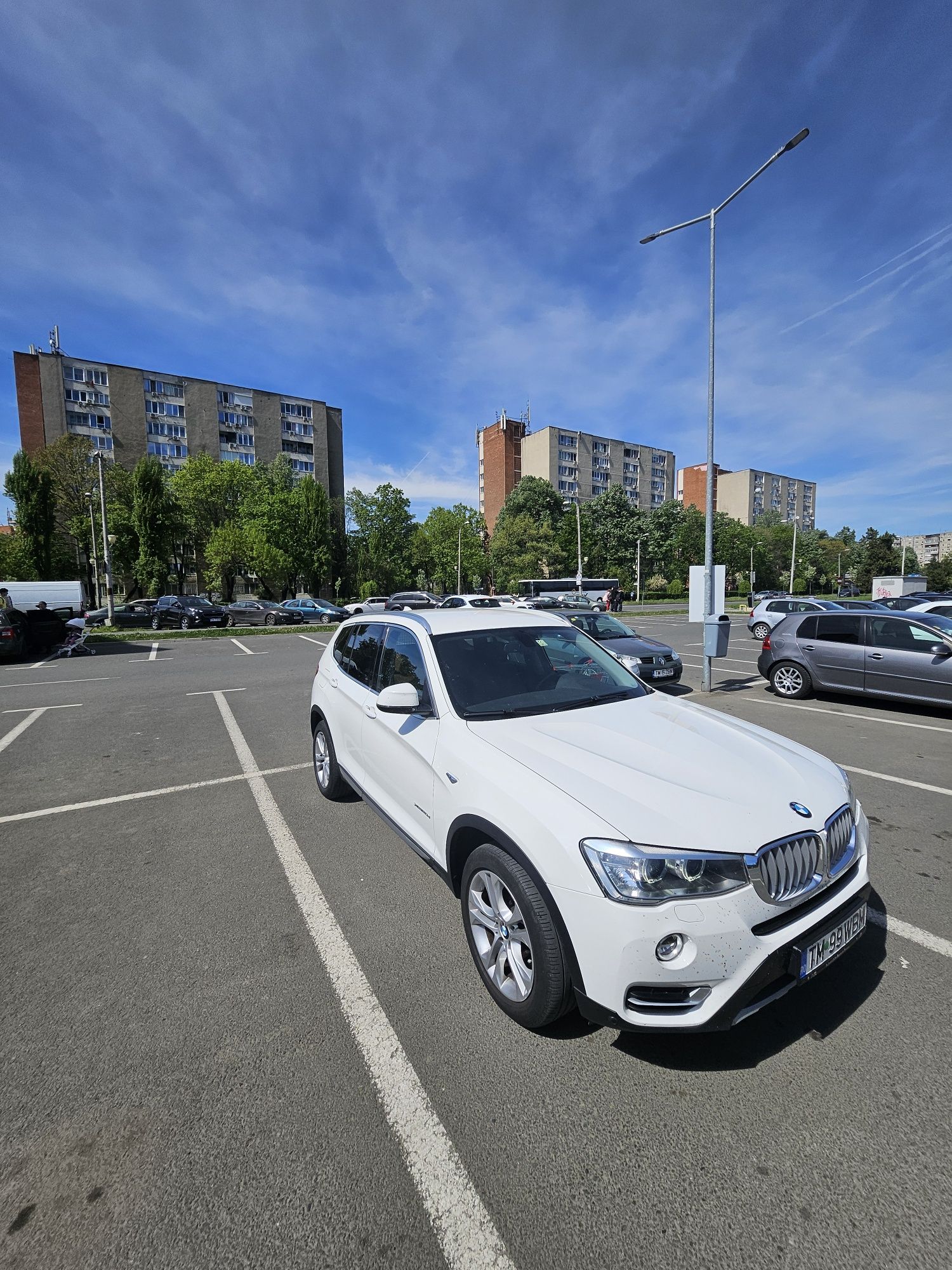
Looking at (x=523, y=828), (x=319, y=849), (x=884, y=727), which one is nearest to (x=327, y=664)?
(x=319, y=849)

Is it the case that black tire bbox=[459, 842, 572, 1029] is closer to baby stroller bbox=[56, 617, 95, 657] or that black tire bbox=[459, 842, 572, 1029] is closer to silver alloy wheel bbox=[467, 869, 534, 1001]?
silver alloy wheel bbox=[467, 869, 534, 1001]

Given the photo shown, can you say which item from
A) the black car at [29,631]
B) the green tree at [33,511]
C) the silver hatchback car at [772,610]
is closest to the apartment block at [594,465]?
the green tree at [33,511]

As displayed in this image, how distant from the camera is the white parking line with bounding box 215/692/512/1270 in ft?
5.25

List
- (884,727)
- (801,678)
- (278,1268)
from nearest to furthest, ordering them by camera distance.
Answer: (278,1268)
(884,727)
(801,678)

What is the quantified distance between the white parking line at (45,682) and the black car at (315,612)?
21446 millimetres

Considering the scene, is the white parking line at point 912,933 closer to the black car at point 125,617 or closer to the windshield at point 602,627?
the windshield at point 602,627

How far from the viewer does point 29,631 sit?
53.5ft

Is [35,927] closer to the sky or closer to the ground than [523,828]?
closer to the ground

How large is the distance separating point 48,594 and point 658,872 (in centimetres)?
2742

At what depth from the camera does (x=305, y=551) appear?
5216 centimetres

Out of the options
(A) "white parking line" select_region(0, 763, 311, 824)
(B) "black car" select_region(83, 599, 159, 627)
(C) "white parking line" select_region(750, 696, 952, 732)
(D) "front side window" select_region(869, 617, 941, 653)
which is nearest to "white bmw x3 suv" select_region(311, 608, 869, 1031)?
(A) "white parking line" select_region(0, 763, 311, 824)

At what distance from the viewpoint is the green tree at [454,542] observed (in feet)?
193

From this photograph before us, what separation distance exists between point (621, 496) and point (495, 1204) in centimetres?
6773

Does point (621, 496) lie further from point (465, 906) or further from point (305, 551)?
point (465, 906)
